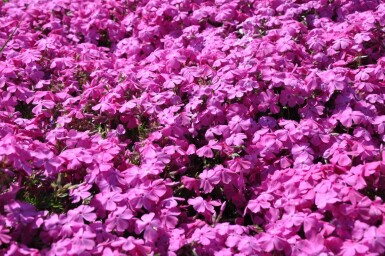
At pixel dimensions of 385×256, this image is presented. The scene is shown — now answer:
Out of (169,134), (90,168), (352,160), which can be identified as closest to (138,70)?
(169,134)

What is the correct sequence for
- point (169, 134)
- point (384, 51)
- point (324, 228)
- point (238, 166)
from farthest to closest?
point (384, 51) < point (169, 134) < point (238, 166) < point (324, 228)

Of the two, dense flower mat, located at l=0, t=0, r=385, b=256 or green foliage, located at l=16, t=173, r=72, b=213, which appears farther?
green foliage, located at l=16, t=173, r=72, b=213

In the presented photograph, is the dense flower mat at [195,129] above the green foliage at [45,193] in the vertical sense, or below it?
above

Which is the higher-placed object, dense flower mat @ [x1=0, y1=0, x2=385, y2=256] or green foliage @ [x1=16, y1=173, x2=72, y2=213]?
dense flower mat @ [x1=0, y1=0, x2=385, y2=256]

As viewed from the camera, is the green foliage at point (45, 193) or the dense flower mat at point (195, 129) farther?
the green foliage at point (45, 193)

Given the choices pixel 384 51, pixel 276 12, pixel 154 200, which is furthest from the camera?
pixel 276 12

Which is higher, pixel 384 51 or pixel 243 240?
pixel 384 51

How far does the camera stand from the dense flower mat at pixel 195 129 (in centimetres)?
236

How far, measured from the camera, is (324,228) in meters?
2.29

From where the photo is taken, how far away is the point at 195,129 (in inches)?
120

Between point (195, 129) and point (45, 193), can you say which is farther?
point (195, 129)

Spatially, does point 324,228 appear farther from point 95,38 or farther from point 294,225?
point 95,38

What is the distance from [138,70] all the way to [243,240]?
1622 mm

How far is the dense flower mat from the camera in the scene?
2355 mm
